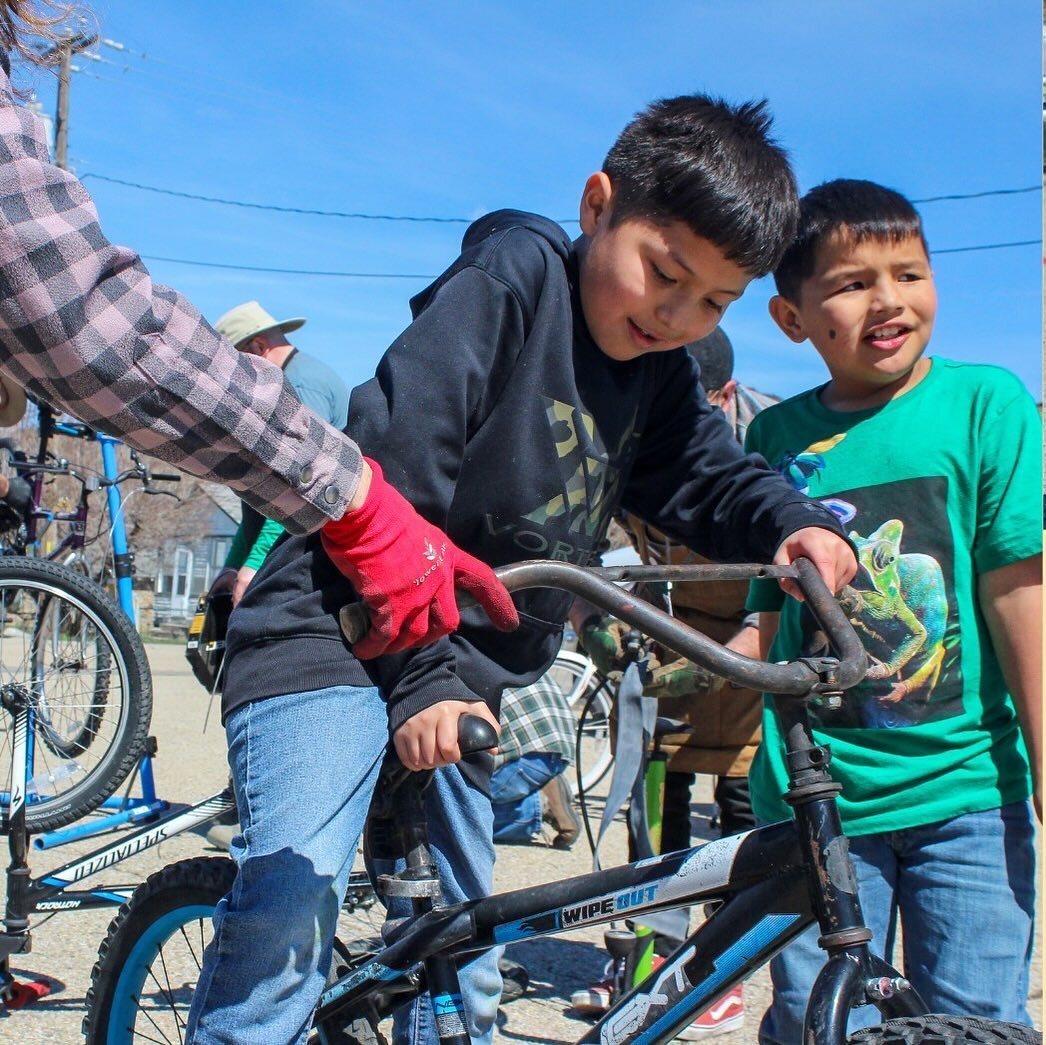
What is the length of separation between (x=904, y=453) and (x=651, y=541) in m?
1.37

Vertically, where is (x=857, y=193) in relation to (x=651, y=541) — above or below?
above

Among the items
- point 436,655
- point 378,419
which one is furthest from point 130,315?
point 436,655

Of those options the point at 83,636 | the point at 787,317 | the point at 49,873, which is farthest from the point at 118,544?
the point at 787,317

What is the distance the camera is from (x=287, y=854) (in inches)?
67.5

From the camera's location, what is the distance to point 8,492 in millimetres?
4254

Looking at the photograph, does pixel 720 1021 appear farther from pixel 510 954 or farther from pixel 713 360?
pixel 713 360

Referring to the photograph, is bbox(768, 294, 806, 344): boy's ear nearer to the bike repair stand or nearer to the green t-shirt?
the green t-shirt

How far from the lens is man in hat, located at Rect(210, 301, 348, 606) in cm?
397

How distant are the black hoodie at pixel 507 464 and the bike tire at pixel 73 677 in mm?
2131

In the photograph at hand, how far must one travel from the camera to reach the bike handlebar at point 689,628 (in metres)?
1.44

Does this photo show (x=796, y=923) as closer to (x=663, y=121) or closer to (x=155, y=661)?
(x=663, y=121)

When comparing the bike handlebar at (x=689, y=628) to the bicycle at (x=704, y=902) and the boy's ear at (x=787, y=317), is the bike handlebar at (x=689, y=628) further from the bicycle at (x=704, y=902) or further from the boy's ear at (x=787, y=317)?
the boy's ear at (x=787, y=317)

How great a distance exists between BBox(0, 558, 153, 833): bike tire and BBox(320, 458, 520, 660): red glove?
2496 millimetres

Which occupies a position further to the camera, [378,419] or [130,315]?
[378,419]
